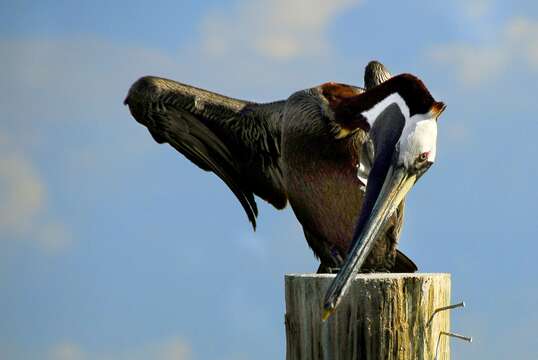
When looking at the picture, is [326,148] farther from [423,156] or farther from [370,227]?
[370,227]

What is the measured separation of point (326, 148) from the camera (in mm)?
6281

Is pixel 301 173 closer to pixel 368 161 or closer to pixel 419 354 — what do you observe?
pixel 368 161

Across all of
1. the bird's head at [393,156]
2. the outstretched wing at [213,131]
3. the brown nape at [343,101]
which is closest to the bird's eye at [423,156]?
the bird's head at [393,156]

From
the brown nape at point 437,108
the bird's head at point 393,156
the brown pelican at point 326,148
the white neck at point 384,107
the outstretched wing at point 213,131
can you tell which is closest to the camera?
the bird's head at point 393,156

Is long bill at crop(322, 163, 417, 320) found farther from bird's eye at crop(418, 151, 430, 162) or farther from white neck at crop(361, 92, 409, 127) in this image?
white neck at crop(361, 92, 409, 127)

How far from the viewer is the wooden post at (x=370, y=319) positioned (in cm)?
420

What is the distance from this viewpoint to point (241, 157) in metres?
7.41

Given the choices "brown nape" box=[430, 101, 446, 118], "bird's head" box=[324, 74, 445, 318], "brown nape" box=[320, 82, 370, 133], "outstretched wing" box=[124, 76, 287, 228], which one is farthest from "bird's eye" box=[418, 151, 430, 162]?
"outstretched wing" box=[124, 76, 287, 228]

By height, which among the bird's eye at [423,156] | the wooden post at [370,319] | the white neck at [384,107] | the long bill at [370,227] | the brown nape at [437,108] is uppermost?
the white neck at [384,107]

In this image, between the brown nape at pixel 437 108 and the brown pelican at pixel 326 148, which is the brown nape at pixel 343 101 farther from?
the brown nape at pixel 437 108

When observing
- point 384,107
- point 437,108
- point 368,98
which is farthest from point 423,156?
point 368,98

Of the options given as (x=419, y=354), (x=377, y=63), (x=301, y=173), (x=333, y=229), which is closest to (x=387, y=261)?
(x=333, y=229)

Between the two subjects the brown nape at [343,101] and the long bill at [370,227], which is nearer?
the long bill at [370,227]

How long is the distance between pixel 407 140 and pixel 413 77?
1.94ft
